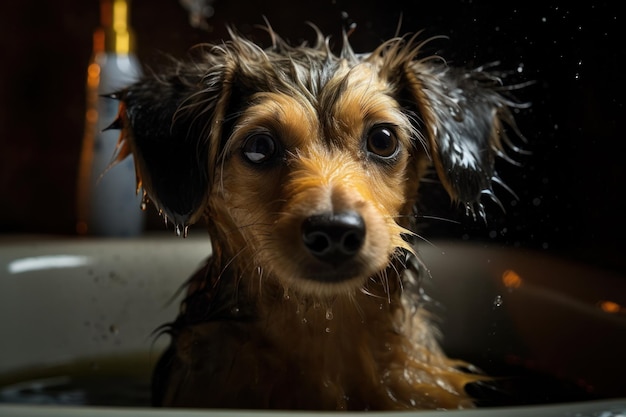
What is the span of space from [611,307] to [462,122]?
49 centimetres

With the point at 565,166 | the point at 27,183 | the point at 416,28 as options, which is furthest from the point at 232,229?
the point at 27,183

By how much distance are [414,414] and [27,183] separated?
1729 millimetres

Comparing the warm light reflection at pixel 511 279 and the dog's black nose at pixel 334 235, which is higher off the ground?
the dog's black nose at pixel 334 235

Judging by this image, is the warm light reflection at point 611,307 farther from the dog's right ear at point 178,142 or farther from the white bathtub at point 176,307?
the dog's right ear at point 178,142

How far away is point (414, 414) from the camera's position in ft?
2.00

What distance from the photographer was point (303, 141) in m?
0.77

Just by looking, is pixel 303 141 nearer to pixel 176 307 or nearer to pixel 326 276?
pixel 326 276

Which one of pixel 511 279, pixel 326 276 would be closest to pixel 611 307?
pixel 511 279

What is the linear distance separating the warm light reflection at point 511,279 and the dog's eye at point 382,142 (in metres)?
0.30

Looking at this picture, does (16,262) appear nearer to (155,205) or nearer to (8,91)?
(155,205)

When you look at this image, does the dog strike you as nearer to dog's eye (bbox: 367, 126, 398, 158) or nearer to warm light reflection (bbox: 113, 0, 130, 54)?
dog's eye (bbox: 367, 126, 398, 158)

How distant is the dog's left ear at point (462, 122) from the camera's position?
2.65 feet

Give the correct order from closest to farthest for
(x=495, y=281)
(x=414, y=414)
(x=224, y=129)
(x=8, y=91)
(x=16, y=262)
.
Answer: (x=414, y=414)
(x=224, y=129)
(x=495, y=281)
(x=16, y=262)
(x=8, y=91)

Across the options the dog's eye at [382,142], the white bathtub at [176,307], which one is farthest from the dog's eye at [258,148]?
the white bathtub at [176,307]
